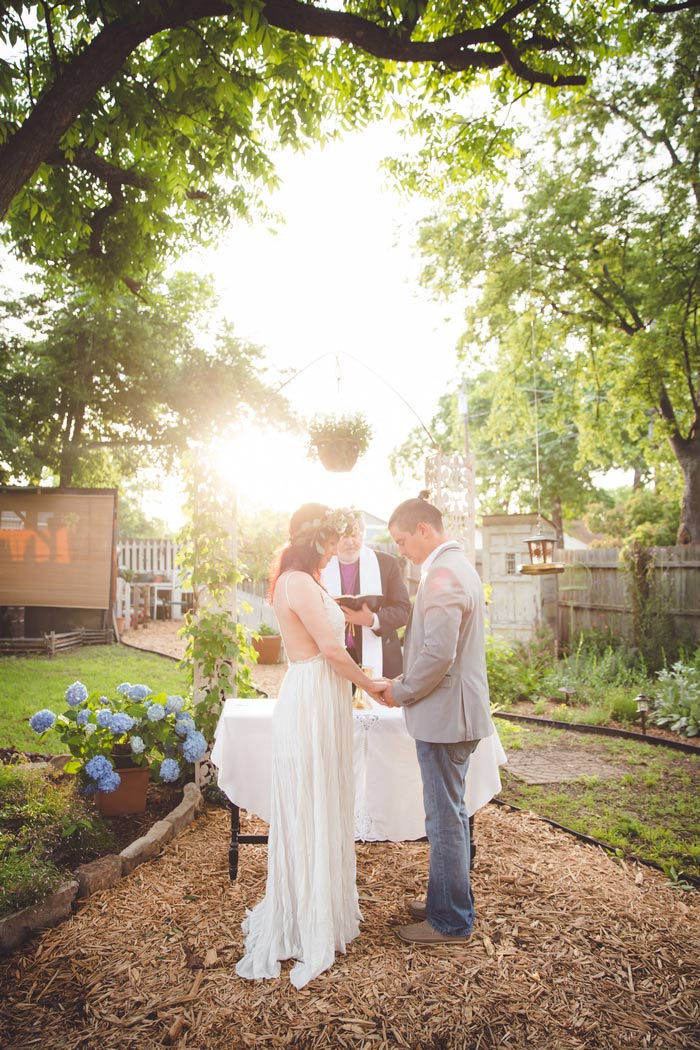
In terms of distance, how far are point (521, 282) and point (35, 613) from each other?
10.9 meters

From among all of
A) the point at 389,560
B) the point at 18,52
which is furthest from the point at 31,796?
the point at 18,52

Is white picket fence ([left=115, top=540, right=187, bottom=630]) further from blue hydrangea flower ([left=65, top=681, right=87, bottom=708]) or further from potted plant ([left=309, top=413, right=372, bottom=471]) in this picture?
blue hydrangea flower ([left=65, top=681, right=87, bottom=708])

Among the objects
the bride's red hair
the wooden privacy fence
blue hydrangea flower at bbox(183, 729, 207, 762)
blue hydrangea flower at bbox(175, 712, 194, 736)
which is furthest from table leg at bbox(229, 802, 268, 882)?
the wooden privacy fence

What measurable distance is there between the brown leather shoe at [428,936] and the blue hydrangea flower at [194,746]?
6.18 ft

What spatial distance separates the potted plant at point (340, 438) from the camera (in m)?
5.40

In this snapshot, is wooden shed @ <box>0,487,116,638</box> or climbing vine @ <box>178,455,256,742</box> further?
wooden shed @ <box>0,487,116,638</box>

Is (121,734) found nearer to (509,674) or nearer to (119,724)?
(119,724)

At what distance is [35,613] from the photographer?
13.1m

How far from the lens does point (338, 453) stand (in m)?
5.46

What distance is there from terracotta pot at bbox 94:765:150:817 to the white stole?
1.84m

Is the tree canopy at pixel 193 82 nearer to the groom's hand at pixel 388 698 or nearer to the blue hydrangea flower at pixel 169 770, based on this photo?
the groom's hand at pixel 388 698

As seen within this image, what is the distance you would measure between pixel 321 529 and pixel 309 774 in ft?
3.65

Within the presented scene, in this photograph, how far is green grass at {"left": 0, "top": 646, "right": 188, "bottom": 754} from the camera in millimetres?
6281

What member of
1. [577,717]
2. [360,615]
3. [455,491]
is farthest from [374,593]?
[577,717]
